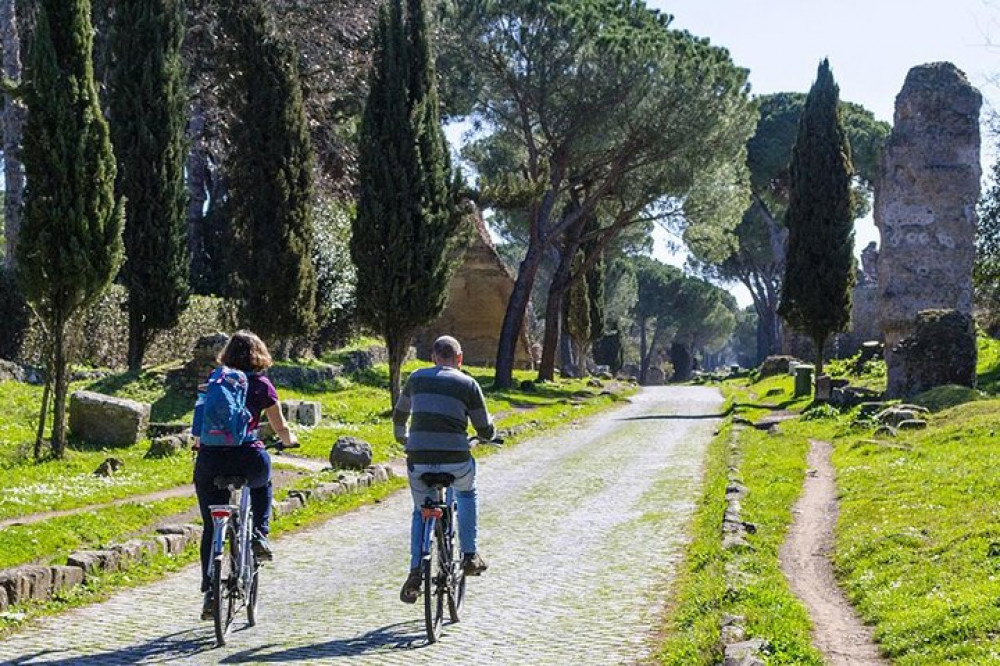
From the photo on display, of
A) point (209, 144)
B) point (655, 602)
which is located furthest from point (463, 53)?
point (655, 602)

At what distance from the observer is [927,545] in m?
11.0

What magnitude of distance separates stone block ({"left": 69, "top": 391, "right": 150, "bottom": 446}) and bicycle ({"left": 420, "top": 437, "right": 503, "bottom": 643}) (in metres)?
11.2

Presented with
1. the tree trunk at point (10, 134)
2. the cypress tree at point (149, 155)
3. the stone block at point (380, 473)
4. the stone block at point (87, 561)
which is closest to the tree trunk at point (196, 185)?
the tree trunk at point (10, 134)

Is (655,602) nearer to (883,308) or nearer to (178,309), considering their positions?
(178,309)

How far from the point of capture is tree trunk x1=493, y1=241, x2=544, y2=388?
40.7 m

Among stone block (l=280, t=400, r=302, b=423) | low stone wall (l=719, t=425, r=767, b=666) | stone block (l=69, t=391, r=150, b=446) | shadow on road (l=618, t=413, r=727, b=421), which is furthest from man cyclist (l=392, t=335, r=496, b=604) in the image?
shadow on road (l=618, t=413, r=727, b=421)

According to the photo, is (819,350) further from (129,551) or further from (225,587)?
(225,587)

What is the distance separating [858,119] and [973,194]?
1523 inches

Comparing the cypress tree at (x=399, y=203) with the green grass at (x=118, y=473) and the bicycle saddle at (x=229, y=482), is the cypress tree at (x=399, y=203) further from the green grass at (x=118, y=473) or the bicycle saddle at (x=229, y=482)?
the bicycle saddle at (x=229, y=482)

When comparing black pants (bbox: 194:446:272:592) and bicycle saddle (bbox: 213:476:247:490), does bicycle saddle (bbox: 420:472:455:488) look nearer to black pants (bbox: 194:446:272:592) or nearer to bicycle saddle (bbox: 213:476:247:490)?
black pants (bbox: 194:446:272:592)

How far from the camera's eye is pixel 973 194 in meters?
30.1

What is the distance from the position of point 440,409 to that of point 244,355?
150cm

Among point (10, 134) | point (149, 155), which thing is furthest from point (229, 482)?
point (10, 134)

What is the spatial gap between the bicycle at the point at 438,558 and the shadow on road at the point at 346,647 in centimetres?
17
